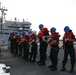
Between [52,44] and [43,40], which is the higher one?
[43,40]

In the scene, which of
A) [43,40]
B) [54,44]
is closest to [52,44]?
[54,44]

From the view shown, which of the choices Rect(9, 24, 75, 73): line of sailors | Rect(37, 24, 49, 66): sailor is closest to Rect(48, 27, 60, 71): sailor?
Rect(9, 24, 75, 73): line of sailors

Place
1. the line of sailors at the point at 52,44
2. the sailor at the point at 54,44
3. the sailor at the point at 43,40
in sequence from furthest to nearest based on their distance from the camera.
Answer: the sailor at the point at 43,40 → the sailor at the point at 54,44 → the line of sailors at the point at 52,44

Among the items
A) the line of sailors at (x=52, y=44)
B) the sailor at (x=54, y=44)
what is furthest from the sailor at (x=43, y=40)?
the sailor at (x=54, y=44)

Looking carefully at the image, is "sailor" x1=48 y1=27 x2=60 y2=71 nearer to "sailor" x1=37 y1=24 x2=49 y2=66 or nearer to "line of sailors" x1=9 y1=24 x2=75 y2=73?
"line of sailors" x1=9 y1=24 x2=75 y2=73

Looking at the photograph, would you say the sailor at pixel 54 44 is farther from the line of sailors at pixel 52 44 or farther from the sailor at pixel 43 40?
the sailor at pixel 43 40

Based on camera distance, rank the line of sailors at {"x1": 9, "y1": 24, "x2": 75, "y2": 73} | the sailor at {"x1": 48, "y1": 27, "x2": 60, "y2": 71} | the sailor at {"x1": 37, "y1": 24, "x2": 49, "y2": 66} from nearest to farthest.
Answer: the line of sailors at {"x1": 9, "y1": 24, "x2": 75, "y2": 73}
the sailor at {"x1": 48, "y1": 27, "x2": 60, "y2": 71}
the sailor at {"x1": 37, "y1": 24, "x2": 49, "y2": 66}

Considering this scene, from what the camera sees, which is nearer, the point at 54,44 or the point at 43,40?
the point at 54,44

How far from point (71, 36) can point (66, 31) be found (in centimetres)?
27

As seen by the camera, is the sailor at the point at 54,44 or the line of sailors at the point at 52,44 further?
the sailor at the point at 54,44

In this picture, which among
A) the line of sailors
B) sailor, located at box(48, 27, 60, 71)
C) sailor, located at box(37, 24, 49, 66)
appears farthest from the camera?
sailor, located at box(37, 24, 49, 66)

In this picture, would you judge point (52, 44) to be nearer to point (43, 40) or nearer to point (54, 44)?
point (54, 44)

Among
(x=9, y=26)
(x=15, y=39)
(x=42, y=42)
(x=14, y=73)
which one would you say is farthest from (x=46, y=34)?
(x=9, y=26)

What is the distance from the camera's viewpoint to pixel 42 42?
7809mm
